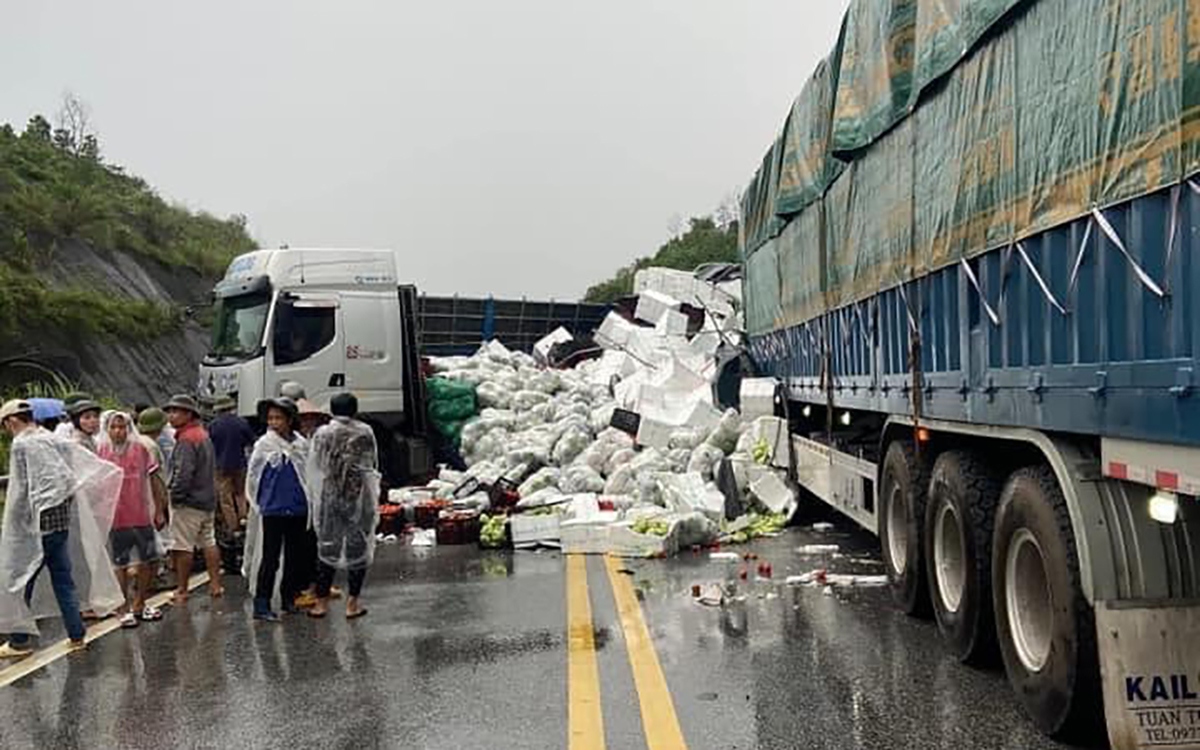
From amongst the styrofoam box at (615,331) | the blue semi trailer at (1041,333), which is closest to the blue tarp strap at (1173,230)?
the blue semi trailer at (1041,333)

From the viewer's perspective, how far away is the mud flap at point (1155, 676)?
4008 mm

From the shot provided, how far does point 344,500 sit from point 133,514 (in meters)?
1.73

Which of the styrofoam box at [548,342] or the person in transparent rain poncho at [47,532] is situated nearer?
the person in transparent rain poncho at [47,532]

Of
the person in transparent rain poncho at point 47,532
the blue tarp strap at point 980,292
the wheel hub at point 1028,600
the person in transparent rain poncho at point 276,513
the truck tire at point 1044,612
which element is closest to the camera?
the truck tire at point 1044,612

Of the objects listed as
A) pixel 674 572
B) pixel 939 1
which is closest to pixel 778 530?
pixel 674 572

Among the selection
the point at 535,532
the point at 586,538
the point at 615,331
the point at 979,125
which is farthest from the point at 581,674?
the point at 615,331

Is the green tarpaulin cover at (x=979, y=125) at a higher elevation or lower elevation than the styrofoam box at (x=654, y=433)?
higher

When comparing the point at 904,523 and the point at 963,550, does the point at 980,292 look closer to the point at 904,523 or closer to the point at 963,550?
the point at 963,550

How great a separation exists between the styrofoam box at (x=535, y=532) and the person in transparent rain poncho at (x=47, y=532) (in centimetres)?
422

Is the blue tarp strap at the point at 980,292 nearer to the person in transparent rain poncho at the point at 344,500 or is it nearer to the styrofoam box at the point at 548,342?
the person in transparent rain poncho at the point at 344,500

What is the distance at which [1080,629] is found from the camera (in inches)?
171

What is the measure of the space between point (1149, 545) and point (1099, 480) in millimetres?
314

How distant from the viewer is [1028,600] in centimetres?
510

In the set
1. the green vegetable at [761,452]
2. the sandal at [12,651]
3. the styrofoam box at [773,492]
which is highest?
the green vegetable at [761,452]
